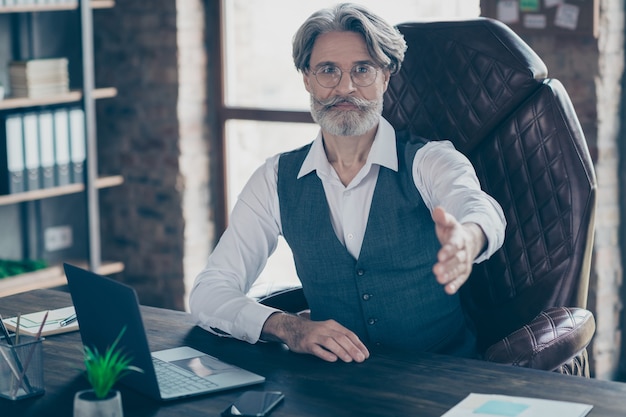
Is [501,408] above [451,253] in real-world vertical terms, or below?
below

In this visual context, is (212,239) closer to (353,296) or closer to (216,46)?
(216,46)

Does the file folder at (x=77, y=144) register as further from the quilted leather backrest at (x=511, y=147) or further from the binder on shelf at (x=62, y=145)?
the quilted leather backrest at (x=511, y=147)

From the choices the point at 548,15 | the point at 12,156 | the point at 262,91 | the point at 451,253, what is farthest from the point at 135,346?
the point at 262,91

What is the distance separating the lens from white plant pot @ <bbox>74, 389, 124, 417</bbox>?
1.52m

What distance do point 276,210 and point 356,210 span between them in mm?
212

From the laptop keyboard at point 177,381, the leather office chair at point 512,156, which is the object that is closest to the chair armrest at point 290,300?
the leather office chair at point 512,156

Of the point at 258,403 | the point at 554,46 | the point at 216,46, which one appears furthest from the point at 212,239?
the point at 258,403

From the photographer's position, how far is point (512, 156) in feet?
8.00

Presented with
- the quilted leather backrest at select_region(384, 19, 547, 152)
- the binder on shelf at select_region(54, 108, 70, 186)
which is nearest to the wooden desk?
the quilted leather backrest at select_region(384, 19, 547, 152)

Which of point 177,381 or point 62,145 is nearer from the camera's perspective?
point 177,381

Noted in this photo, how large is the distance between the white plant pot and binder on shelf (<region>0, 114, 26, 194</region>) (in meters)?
2.63

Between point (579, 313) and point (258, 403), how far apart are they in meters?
0.89

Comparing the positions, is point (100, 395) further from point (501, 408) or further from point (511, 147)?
point (511, 147)

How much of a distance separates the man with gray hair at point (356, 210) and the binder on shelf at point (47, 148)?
186cm
